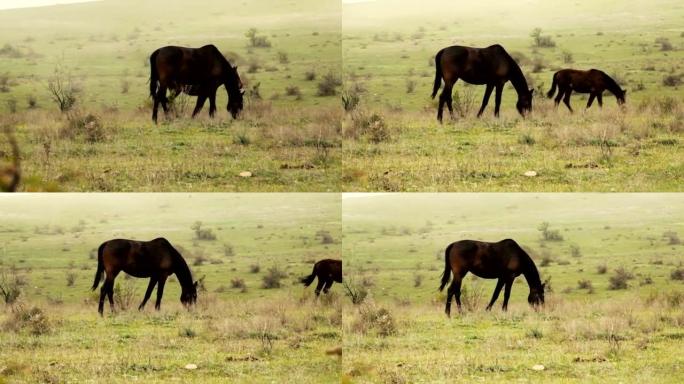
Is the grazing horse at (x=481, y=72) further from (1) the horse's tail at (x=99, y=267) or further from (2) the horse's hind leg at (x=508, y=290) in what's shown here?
(1) the horse's tail at (x=99, y=267)

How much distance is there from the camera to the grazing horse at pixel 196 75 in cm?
1180

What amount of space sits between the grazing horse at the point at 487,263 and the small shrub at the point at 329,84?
77.1 inches

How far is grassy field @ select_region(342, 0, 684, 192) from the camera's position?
37.4ft

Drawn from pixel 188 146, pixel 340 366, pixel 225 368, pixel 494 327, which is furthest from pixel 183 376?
pixel 494 327

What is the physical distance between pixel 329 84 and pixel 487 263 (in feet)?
7.87

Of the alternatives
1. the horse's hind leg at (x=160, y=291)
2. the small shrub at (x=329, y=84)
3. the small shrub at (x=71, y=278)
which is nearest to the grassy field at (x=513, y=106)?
the small shrub at (x=329, y=84)

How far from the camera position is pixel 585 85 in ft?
38.6

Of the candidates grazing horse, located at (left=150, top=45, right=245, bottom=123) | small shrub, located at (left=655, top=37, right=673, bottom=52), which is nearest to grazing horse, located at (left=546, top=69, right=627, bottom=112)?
small shrub, located at (left=655, top=37, right=673, bottom=52)

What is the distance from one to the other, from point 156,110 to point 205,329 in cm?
224

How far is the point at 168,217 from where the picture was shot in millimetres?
11484

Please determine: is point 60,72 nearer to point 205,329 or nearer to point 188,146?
point 188,146

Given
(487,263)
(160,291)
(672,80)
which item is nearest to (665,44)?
(672,80)

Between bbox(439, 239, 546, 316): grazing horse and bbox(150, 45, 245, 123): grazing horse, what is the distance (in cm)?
265

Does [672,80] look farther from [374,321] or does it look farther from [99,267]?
[99,267]
